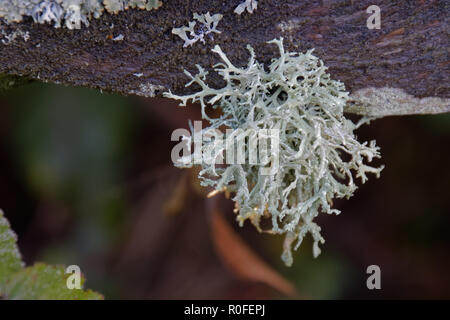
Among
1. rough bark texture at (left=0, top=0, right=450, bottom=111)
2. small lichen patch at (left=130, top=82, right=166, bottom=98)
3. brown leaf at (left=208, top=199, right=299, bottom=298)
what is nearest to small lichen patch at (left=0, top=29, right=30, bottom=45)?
rough bark texture at (left=0, top=0, right=450, bottom=111)

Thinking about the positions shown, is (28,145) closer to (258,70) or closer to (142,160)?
(142,160)

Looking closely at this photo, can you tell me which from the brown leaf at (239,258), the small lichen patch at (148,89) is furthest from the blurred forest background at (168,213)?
the small lichen patch at (148,89)

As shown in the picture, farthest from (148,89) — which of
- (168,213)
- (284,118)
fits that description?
(168,213)

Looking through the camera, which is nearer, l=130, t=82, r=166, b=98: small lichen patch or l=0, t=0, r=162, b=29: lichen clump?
A: l=0, t=0, r=162, b=29: lichen clump

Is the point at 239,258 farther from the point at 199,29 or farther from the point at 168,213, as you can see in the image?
the point at 199,29

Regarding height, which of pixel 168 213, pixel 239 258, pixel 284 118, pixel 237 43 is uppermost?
pixel 237 43

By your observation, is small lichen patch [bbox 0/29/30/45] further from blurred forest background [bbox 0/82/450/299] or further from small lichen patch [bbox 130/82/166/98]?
blurred forest background [bbox 0/82/450/299]
